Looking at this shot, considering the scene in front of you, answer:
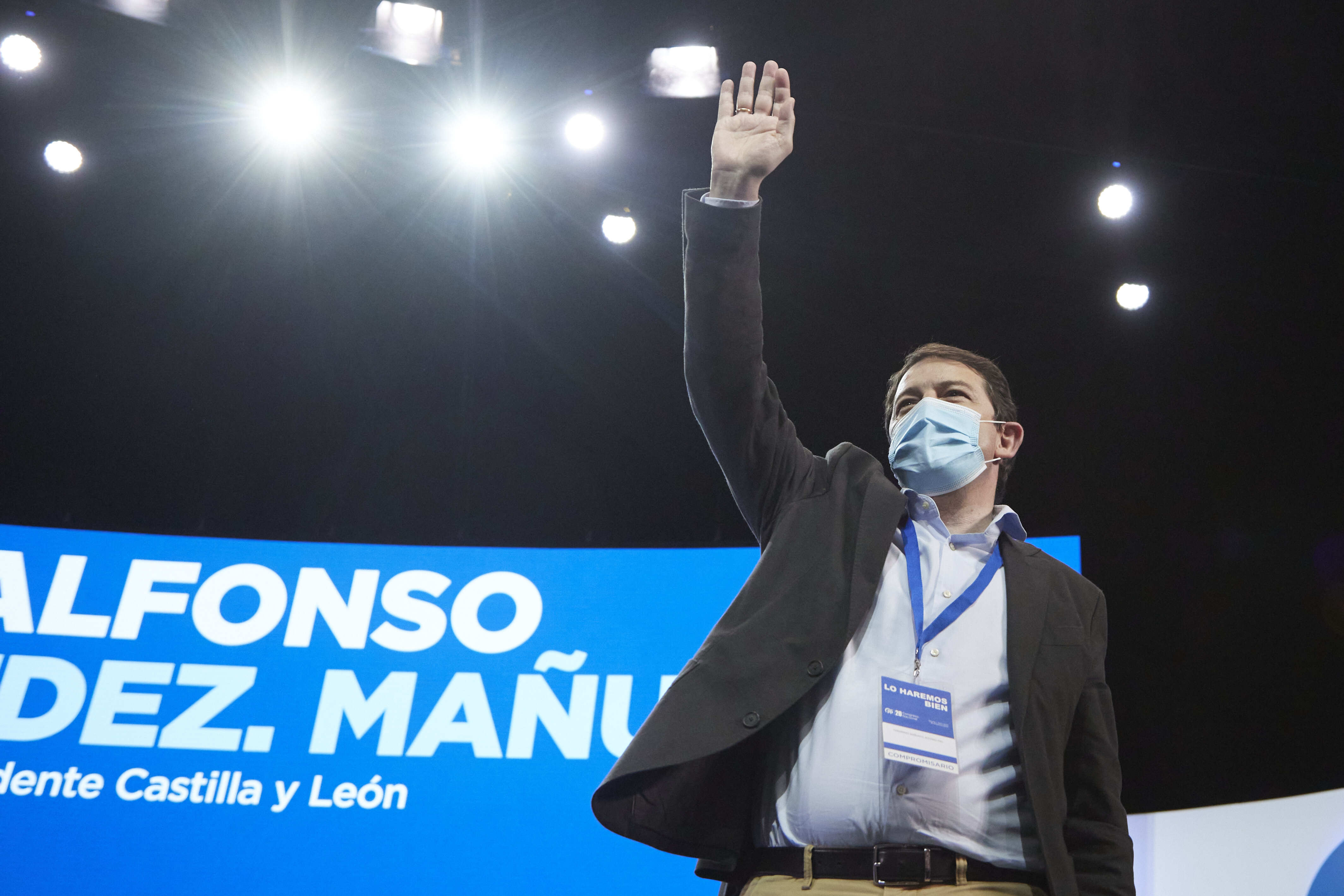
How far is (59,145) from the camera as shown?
4.25 m

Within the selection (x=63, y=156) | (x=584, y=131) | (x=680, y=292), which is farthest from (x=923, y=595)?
(x=63, y=156)

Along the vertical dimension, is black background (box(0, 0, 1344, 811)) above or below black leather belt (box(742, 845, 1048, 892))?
above

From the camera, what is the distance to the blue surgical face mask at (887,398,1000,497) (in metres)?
1.78

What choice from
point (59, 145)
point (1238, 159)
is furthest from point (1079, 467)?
point (59, 145)

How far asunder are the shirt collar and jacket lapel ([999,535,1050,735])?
48 mm

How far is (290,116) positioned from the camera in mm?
4156

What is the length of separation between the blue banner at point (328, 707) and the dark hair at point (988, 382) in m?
2.08

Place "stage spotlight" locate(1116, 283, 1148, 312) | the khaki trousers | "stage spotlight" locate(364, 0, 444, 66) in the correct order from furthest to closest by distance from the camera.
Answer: "stage spotlight" locate(1116, 283, 1148, 312) → "stage spotlight" locate(364, 0, 444, 66) → the khaki trousers

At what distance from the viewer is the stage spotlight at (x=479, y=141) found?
13.7 feet

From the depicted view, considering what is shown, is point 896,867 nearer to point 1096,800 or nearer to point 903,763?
point 903,763

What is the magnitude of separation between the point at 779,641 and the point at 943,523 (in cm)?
51

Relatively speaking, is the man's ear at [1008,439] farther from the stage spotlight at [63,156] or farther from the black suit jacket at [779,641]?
the stage spotlight at [63,156]

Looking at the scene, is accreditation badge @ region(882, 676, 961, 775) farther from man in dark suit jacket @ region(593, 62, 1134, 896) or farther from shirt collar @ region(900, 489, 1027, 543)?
shirt collar @ region(900, 489, 1027, 543)

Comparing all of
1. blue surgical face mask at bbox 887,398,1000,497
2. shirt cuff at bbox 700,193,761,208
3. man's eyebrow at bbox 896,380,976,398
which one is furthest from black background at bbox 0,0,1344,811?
shirt cuff at bbox 700,193,761,208
